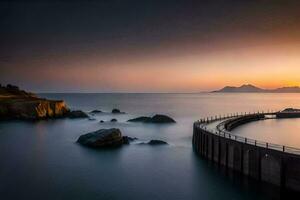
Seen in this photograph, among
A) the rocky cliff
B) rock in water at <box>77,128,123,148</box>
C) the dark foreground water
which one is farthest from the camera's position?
the rocky cliff

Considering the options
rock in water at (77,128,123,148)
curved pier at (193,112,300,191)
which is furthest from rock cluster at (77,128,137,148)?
curved pier at (193,112,300,191)

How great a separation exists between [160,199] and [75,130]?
186 ft

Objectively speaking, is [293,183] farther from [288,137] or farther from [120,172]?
[288,137]

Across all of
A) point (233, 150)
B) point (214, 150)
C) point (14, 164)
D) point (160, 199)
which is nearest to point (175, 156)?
point (214, 150)

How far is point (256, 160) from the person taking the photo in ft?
117

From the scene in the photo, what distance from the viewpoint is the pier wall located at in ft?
102

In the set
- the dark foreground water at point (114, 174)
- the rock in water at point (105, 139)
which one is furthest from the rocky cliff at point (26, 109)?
the rock in water at point (105, 139)

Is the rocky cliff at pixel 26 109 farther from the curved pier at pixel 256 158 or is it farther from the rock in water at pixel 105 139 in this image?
the curved pier at pixel 256 158

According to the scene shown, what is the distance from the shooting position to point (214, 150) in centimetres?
4588

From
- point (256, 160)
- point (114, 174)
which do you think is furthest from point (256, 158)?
point (114, 174)

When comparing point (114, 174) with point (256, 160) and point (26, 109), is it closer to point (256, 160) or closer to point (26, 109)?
point (256, 160)

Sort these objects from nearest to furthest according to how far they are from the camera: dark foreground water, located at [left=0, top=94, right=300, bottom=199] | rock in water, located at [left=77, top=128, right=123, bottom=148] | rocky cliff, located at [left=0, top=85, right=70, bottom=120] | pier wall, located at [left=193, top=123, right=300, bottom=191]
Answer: pier wall, located at [left=193, top=123, right=300, bottom=191] → dark foreground water, located at [left=0, top=94, right=300, bottom=199] → rock in water, located at [left=77, top=128, right=123, bottom=148] → rocky cliff, located at [left=0, top=85, right=70, bottom=120]

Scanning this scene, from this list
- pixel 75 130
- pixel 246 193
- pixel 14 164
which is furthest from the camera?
pixel 75 130

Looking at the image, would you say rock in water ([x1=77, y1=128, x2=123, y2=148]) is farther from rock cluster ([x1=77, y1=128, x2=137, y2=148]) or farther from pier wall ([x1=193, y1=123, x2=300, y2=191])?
pier wall ([x1=193, y1=123, x2=300, y2=191])
